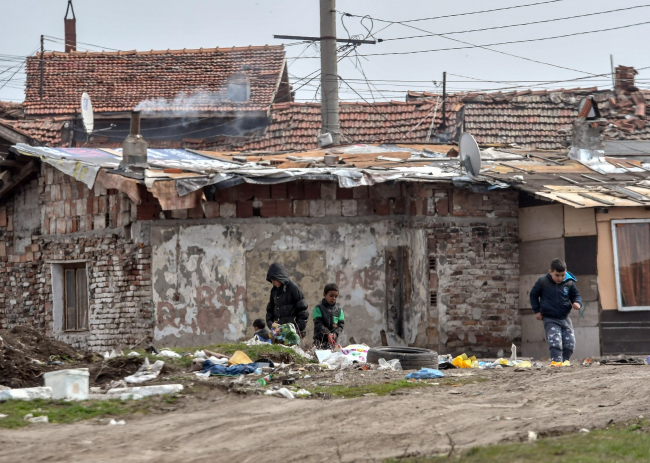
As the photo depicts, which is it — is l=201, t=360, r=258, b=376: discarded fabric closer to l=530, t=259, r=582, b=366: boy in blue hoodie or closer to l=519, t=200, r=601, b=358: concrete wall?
l=530, t=259, r=582, b=366: boy in blue hoodie

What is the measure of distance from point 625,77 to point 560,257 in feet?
59.9

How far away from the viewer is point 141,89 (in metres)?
32.6

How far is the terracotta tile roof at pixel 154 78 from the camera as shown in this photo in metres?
31.5

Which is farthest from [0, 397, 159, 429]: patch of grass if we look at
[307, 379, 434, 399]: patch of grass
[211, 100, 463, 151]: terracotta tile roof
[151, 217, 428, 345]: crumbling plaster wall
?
[211, 100, 463, 151]: terracotta tile roof

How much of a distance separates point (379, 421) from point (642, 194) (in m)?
8.78

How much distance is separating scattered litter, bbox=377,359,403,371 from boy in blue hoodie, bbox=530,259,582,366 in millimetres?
2117

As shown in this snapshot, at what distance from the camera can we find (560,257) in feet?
46.5

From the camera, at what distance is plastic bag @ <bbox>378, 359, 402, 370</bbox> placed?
35.8 feet

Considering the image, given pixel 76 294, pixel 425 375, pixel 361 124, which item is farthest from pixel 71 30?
pixel 425 375

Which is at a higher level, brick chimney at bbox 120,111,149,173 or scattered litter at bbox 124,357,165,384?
brick chimney at bbox 120,111,149,173

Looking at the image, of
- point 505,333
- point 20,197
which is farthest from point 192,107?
point 505,333

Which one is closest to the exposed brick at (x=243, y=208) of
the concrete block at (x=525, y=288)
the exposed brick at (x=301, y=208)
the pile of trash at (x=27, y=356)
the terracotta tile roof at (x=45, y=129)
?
the exposed brick at (x=301, y=208)

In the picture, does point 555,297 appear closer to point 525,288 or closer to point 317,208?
point 525,288

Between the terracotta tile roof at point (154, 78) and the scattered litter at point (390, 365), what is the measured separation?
811 inches
